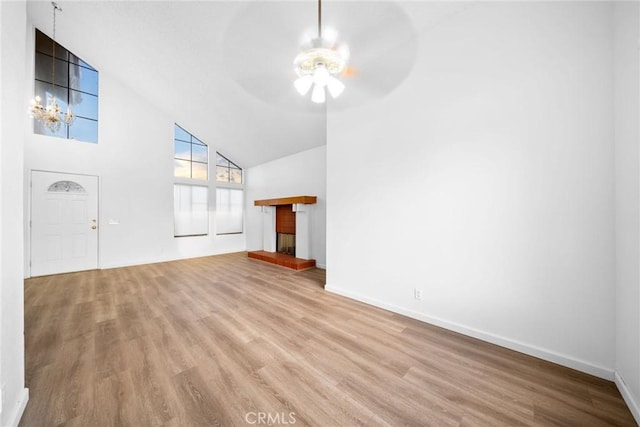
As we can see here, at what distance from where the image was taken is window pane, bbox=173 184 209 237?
6.64m

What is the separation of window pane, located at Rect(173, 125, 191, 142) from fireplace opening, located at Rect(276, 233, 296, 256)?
3931 millimetres

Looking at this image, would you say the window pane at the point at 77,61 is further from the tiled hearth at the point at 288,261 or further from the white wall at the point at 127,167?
the tiled hearth at the point at 288,261

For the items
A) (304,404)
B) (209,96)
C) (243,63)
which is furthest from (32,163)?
(304,404)

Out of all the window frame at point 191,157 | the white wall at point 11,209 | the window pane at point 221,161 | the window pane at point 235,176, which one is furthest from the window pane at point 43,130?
the white wall at point 11,209

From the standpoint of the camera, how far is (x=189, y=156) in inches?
271

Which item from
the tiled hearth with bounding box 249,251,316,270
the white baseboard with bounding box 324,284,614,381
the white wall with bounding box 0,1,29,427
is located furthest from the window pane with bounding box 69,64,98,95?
the white baseboard with bounding box 324,284,614,381

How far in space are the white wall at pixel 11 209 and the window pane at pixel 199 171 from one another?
5717mm

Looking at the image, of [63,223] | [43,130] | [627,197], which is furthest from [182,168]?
[627,197]

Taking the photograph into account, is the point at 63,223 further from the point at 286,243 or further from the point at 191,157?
the point at 286,243

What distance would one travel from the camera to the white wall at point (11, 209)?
124cm

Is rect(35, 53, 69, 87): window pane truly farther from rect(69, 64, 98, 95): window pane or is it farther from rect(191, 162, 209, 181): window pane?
rect(191, 162, 209, 181): window pane

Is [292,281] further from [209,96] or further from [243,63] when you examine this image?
[209,96]

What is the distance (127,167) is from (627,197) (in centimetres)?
819

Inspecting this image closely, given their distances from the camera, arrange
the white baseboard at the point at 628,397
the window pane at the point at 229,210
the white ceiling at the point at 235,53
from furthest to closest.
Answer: the window pane at the point at 229,210 → the white ceiling at the point at 235,53 → the white baseboard at the point at 628,397
